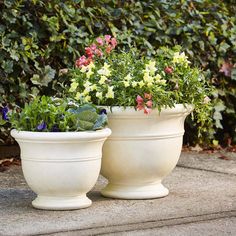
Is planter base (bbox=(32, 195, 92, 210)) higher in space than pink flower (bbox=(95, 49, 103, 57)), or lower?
lower

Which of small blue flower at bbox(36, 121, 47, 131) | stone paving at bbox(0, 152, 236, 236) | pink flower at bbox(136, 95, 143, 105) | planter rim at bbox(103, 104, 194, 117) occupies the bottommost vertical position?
stone paving at bbox(0, 152, 236, 236)

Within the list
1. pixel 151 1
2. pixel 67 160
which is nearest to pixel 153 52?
pixel 151 1

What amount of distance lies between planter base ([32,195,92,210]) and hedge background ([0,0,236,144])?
4.95 ft

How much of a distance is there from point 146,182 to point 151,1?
2447 mm

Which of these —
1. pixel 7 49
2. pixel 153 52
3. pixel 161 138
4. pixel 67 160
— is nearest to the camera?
pixel 67 160

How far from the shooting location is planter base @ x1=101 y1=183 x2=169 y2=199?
4.93 meters

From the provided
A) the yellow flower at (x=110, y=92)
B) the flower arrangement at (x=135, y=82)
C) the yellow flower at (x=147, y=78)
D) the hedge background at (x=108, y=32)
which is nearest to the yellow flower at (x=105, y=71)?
the flower arrangement at (x=135, y=82)

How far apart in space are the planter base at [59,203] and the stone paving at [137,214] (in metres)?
0.04

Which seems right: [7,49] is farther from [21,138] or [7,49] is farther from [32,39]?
[21,138]

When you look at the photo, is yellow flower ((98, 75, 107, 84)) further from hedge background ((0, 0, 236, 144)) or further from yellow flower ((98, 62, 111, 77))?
hedge background ((0, 0, 236, 144))

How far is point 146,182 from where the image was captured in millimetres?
4953

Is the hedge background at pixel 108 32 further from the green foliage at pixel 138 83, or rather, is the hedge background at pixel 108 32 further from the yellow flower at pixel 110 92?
the yellow flower at pixel 110 92

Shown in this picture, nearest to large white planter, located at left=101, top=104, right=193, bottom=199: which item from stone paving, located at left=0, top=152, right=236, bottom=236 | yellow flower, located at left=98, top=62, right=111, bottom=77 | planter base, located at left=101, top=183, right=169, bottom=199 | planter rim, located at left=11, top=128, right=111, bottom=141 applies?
planter base, located at left=101, top=183, right=169, bottom=199

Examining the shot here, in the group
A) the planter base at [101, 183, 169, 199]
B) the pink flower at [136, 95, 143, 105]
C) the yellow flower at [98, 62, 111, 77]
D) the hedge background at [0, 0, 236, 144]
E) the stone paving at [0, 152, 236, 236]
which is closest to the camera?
the stone paving at [0, 152, 236, 236]
